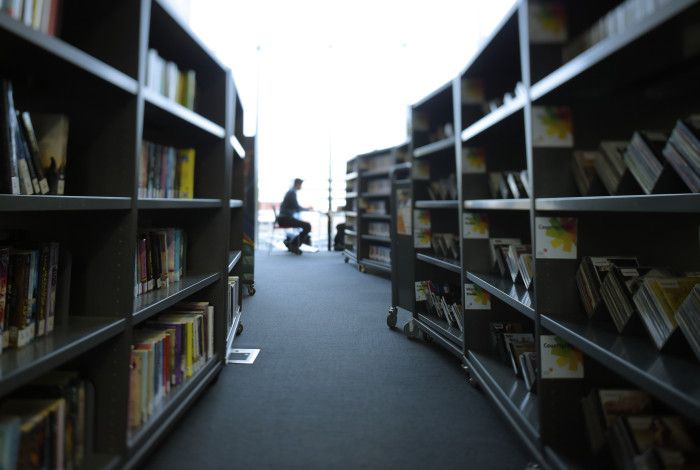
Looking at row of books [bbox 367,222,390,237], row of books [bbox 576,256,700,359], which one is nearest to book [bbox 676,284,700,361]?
row of books [bbox 576,256,700,359]

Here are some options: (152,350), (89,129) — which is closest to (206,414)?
(152,350)

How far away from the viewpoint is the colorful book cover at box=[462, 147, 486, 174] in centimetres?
219

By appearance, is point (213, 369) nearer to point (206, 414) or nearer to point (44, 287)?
point (206, 414)

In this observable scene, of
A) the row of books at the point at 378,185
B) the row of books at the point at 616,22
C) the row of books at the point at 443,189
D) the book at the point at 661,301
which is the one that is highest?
the row of books at the point at 378,185

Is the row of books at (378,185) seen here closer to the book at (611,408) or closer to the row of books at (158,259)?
the row of books at (158,259)

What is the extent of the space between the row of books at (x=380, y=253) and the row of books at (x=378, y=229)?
18 cm

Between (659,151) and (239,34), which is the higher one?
(239,34)

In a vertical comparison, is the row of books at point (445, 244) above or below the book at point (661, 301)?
above

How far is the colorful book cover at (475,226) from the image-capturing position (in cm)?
216

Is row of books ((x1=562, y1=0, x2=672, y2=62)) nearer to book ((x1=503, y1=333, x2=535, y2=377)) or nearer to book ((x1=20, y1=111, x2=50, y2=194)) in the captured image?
book ((x1=503, y1=333, x2=535, y2=377))

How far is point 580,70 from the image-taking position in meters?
1.10

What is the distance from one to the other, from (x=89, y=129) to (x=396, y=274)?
2.15m

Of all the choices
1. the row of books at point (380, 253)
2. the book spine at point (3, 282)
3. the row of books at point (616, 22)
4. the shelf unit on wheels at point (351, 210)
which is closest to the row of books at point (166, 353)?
the book spine at point (3, 282)

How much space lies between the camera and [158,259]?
168 centimetres
